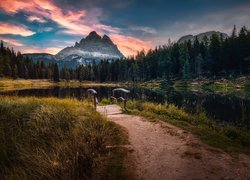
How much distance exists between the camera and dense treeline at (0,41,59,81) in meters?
119

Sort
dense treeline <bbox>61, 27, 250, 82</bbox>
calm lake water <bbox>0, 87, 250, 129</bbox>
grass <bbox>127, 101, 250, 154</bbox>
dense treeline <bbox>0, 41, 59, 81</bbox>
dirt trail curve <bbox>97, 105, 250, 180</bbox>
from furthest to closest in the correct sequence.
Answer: dense treeline <bbox>0, 41, 59, 81</bbox> < dense treeline <bbox>61, 27, 250, 82</bbox> < calm lake water <bbox>0, 87, 250, 129</bbox> < grass <bbox>127, 101, 250, 154</bbox> < dirt trail curve <bbox>97, 105, 250, 180</bbox>

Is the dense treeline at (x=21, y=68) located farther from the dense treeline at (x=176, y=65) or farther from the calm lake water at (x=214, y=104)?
the calm lake water at (x=214, y=104)

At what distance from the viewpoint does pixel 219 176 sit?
6152 mm

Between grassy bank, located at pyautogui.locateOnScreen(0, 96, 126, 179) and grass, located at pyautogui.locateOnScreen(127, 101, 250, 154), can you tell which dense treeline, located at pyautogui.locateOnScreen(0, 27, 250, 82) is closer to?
grass, located at pyautogui.locateOnScreen(127, 101, 250, 154)

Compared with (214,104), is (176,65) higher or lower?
higher

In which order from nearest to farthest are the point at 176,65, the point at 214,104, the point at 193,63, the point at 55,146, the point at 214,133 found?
1. the point at 55,146
2. the point at 214,133
3. the point at 214,104
4. the point at 193,63
5. the point at 176,65

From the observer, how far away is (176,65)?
357ft

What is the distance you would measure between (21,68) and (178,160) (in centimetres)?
14227

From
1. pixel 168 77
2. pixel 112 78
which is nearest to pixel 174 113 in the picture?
pixel 168 77

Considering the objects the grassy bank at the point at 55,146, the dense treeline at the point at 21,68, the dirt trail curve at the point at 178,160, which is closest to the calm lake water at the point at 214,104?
the dirt trail curve at the point at 178,160

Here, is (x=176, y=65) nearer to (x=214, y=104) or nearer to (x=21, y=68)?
(x=214, y=104)

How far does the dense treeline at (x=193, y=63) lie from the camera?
86.9m

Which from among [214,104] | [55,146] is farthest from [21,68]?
[55,146]

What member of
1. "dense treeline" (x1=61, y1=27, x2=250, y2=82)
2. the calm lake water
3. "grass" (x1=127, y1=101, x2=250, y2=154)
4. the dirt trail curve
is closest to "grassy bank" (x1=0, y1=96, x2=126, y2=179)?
the dirt trail curve
